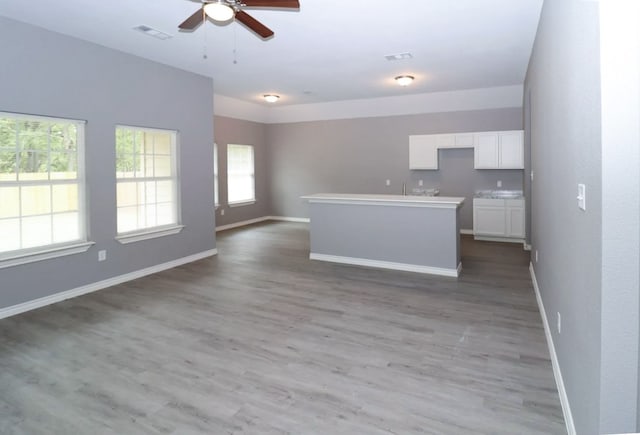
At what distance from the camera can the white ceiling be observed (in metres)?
3.70

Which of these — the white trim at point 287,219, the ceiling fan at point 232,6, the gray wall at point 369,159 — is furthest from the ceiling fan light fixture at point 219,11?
the white trim at point 287,219

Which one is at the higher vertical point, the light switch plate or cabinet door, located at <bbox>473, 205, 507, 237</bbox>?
the light switch plate

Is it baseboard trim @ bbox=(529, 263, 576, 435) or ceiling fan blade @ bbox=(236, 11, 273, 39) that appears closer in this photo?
baseboard trim @ bbox=(529, 263, 576, 435)

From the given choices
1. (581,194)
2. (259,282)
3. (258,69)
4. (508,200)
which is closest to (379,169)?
(508,200)

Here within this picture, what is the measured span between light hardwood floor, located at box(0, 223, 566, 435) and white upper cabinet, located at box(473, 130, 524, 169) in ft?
9.41

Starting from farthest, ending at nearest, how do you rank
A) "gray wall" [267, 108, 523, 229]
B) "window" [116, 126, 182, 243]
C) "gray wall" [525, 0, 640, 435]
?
"gray wall" [267, 108, 523, 229], "window" [116, 126, 182, 243], "gray wall" [525, 0, 640, 435]

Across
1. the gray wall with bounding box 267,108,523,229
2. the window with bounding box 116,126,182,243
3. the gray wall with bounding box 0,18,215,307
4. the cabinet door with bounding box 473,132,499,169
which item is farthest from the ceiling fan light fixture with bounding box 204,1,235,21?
the gray wall with bounding box 267,108,523,229

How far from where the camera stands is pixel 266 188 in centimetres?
1039

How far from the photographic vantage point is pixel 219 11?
9.36 feet

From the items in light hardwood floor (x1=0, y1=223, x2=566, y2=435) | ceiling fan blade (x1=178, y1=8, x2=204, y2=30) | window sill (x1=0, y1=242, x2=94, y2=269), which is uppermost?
ceiling fan blade (x1=178, y1=8, x2=204, y2=30)

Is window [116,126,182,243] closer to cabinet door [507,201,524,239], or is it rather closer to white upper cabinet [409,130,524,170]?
A: white upper cabinet [409,130,524,170]

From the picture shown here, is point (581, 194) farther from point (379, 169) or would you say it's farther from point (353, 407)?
point (379, 169)

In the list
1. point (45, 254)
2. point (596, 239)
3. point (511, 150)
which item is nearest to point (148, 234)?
point (45, 254)

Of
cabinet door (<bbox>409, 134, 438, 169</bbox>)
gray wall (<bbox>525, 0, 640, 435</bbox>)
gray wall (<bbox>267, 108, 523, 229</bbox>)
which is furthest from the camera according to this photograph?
cabinet door (<bbox>409, 134, 438, 169</bbox>)
